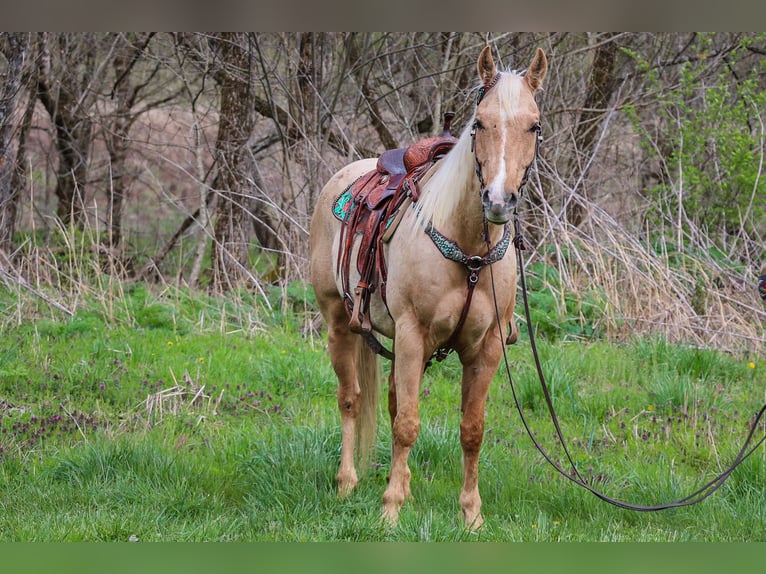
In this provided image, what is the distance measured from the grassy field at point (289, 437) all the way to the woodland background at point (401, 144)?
0.71 m

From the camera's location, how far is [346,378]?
5.23m

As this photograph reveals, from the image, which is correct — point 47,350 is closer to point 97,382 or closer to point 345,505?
point 97,382

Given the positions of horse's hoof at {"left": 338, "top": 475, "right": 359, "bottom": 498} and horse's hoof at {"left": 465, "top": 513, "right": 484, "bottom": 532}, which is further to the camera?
horse's hoof at {"left": 338, "top": 475, "right": 359, "bottom": 498}

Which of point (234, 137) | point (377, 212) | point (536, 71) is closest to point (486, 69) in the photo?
point (536, 71)

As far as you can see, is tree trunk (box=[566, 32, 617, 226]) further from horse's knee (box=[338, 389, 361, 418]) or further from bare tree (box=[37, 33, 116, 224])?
bare tree (box=[37, 33, 116, 224])

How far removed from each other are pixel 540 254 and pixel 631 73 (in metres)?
3.35

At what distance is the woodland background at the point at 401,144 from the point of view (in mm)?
8203

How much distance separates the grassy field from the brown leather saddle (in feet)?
3.59

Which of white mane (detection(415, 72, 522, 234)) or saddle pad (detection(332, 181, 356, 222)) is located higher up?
white mane (detection(415, 72, 522, 234))

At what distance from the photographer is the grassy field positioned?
4.50 m

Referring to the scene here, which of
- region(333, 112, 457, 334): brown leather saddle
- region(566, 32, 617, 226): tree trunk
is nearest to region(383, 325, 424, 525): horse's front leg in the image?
region(333, 112, 457, 334): brown leather saddle

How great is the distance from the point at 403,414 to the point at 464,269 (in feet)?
2.68

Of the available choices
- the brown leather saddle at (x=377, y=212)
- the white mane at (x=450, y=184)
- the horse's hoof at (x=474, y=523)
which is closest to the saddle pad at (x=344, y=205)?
the brown leather saddle at (x=377, y=212)

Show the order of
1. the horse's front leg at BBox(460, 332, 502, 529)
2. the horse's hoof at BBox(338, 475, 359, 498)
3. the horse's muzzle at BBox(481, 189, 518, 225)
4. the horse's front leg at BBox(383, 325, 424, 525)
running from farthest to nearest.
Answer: the horse's hoof at BBox(338, 475, 359, 498)
the horse's front leg at BBox(460, 332, 502, 529)
the horse's front leg at BBox(383, 325, 424, 525)
the horse's muzzle at BBox(481, 189, 518, 225)
